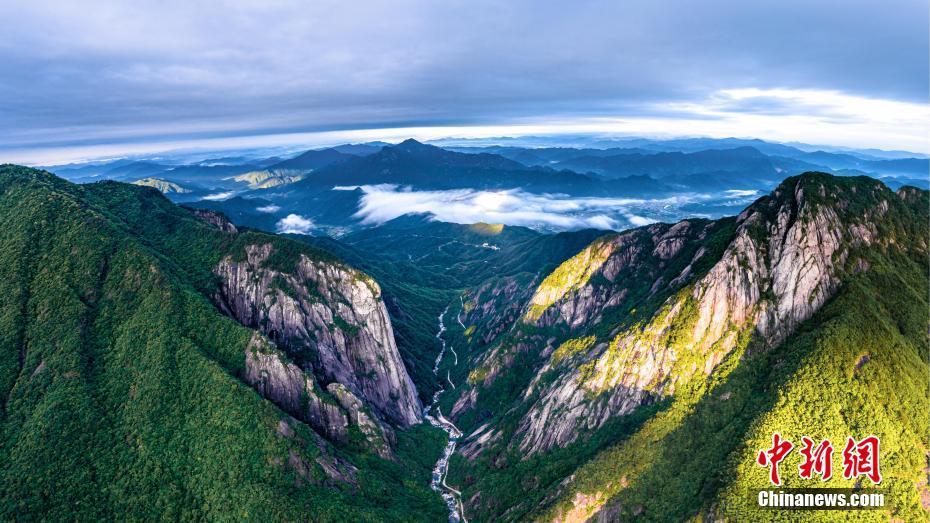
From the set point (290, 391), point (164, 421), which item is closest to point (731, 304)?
point (290, 391)

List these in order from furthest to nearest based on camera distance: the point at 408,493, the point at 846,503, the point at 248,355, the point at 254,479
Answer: the point at 248,355, the point at 408,493, the point at 254,479, the point at 846,503

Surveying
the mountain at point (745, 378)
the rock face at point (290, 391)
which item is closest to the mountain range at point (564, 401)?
the mountain at point (745, 378)

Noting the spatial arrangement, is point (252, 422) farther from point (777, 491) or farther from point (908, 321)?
point (908, 321)

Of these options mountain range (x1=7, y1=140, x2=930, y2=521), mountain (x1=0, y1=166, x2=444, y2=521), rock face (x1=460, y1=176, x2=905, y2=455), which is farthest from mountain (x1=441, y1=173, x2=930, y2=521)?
mountain (x1=0, y1=166, x2=444, y2=521)

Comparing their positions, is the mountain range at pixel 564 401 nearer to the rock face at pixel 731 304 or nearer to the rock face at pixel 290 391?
the rock face at pixel 731 304

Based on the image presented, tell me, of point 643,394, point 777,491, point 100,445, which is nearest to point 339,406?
point 100,445

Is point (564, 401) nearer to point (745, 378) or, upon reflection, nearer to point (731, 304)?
point (745, 378)

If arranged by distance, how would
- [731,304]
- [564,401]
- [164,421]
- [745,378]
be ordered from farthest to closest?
[564,401], [164,421], [731,304], [745,378]

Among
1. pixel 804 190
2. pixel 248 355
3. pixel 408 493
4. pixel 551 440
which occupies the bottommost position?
pixel 408 493
